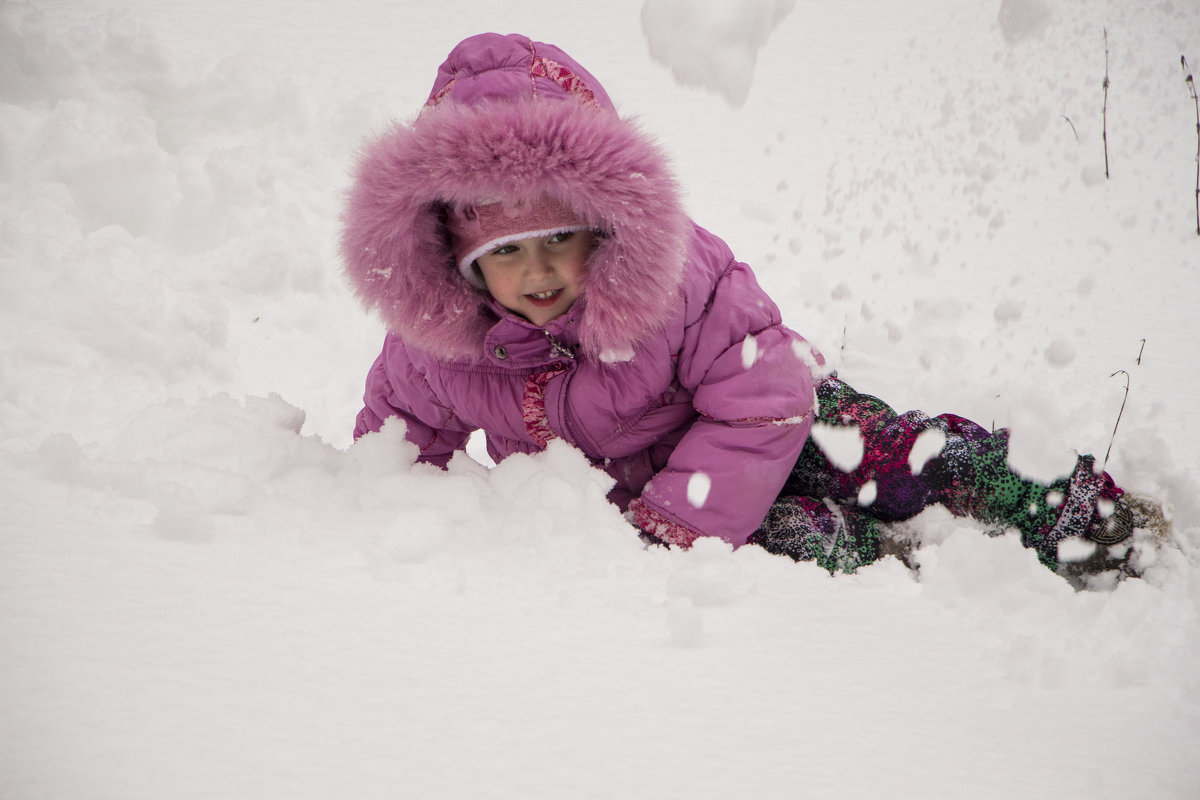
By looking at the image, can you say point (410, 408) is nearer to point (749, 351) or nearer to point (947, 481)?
point (749, 351)

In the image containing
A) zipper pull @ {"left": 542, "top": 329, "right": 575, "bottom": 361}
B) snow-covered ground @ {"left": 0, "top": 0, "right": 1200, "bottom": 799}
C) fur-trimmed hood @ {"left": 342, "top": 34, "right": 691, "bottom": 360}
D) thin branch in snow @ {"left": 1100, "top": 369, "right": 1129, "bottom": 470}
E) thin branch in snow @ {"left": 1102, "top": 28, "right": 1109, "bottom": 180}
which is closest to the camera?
snow-covered ground @ {"left": 0, "top": 0, "right": 1200, "bottom": 799}

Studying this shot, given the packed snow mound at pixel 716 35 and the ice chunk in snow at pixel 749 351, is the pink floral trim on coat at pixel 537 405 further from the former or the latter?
the packed snow mound at pixel 716 35

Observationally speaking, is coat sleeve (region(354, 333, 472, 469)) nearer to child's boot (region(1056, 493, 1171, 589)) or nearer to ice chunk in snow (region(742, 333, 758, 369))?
ice chunk in snow (region(742, 333, 758, 369))

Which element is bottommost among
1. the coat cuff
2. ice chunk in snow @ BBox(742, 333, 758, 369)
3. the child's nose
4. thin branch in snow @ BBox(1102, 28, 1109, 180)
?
the coat cuff

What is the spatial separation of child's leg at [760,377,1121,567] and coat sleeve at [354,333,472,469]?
695 mm

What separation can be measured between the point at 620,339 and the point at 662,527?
327 millimetres

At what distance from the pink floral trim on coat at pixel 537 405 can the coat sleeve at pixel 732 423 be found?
236 millimetres

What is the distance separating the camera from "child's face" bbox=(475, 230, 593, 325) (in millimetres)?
1367

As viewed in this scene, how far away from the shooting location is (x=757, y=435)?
4.59 feet

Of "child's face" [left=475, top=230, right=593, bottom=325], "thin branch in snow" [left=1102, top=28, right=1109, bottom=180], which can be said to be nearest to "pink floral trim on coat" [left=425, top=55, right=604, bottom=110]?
"child's face" [left=475, top=230, right=593, bottom=325]

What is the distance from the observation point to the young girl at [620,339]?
127 centimetres

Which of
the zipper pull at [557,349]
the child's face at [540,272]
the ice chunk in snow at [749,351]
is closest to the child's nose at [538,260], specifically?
the child's face at [540,272]

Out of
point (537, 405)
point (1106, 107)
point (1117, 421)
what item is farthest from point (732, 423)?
point (1106, 107)

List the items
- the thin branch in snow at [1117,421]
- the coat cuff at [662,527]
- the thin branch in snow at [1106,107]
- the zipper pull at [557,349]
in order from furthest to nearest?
the thin branch in snow at [1106,107], the thin branch in snow at [1117,421], the zipper pull at [557,349], the coat cuff at [662,527]
